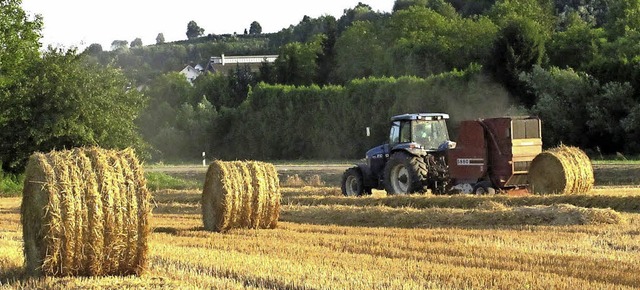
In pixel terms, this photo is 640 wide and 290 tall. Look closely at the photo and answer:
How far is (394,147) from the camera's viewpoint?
844 inches

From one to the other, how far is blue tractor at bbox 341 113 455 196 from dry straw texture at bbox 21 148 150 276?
11.1m

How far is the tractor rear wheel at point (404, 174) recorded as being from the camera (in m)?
20.6

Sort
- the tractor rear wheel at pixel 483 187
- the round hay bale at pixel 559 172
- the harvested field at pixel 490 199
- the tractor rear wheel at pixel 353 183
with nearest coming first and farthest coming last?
1. the harvested field at pixel 490 199
2. the round hay bale at pixel 559 172
3. the tractor rear wheel at pixel 483 187
4. the tractor rear wheel at pixel 353 183

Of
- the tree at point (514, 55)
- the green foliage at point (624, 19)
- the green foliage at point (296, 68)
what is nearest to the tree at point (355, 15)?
the green foliage at point (296, 68)

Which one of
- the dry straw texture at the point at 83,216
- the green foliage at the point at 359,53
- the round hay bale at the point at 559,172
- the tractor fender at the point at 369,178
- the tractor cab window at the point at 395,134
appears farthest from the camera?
the green foliage at the point at 359,53

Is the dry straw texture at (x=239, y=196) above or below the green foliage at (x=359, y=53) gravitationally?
below

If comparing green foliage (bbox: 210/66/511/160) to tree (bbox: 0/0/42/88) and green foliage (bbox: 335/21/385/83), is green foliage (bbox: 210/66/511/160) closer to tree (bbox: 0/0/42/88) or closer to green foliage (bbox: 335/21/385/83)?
green foliage (bbox: 335/21/385/83)

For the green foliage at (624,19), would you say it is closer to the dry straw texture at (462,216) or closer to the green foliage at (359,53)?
the green foliage at (359,53)

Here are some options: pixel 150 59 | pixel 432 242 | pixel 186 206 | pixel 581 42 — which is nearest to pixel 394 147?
pixel 186 206

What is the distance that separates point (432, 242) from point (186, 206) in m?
11.3

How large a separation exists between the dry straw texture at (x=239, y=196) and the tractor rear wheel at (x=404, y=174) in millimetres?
5596

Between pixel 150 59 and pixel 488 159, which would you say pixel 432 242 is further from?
pixel 150 59

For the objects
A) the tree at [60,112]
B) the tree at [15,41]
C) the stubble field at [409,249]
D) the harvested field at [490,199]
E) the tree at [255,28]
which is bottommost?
the stubble field at [409,249]

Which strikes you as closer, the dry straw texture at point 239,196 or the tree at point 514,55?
the dry straw texture at point 239,196
